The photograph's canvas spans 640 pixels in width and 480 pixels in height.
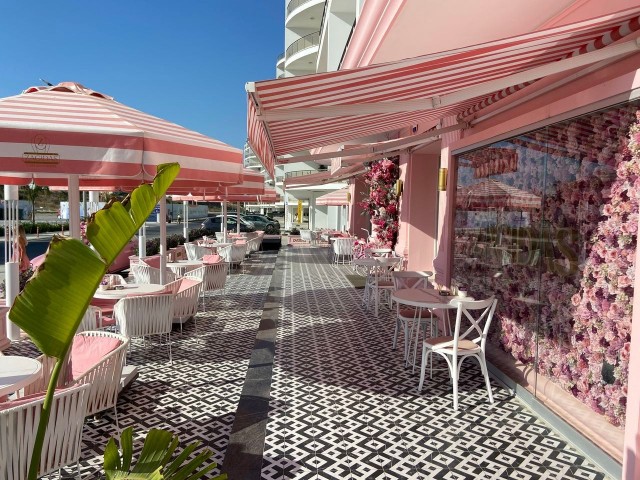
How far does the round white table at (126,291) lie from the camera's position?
6578 mm

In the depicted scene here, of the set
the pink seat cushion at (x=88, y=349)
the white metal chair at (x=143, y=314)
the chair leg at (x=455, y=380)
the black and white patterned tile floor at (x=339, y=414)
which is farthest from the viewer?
the white metal chair at (x=143, y=314)

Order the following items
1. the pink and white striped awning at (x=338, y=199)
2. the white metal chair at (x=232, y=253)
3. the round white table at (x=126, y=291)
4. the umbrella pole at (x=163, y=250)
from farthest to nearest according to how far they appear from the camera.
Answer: the pink and white striped awning at (x=338, y=199) < the white metal chair at (x=232, y=253) < the umbrella pole at (x=163, y=250) < the round white table at (x=126, y=291)

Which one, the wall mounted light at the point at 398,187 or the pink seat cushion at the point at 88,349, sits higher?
the wall mounted light at the point at 398,187

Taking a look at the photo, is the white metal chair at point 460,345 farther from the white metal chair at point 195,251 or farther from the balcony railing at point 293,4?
the balcony railing at point 293,4

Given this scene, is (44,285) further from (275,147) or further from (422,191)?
(422,191)

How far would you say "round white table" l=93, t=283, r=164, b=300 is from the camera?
6578 mm

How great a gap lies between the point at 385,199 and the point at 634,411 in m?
10.6


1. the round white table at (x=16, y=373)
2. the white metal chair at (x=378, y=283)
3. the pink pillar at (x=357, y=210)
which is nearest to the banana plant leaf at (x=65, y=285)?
the round white table at (x=16, y=373)

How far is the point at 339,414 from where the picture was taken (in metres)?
4.91

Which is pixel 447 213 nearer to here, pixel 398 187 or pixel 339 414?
pixel 339 414

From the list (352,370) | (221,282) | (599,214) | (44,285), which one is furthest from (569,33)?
(221,282)

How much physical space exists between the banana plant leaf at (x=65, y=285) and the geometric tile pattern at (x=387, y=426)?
2.36 meters

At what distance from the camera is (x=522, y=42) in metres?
3.48

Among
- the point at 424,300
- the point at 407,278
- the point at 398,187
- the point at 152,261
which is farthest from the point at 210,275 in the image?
the point at 398,187
